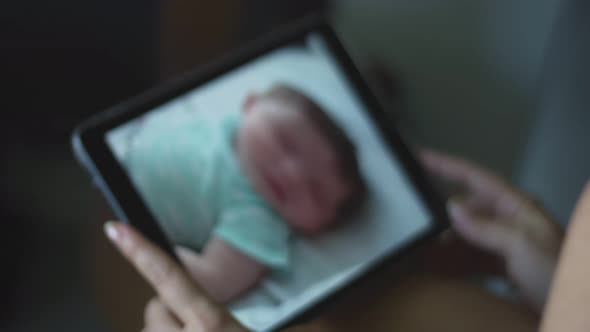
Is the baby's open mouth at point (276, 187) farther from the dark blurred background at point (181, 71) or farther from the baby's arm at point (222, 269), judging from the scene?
the dark blurred background at point (181, 71)

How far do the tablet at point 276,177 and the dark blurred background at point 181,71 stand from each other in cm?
12

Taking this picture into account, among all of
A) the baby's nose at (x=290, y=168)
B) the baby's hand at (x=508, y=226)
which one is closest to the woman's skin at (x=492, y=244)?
the baby's hand at (x=508, y=226)

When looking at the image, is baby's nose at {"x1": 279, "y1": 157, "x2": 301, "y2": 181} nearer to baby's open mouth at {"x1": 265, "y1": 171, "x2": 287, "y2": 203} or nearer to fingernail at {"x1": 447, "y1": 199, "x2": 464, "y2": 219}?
baby's open mouth at {"x1": 265, "y1": 171, "x2": 287, "y2": 203}

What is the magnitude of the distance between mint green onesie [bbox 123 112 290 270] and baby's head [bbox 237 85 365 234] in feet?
0.03

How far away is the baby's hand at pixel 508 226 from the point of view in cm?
47

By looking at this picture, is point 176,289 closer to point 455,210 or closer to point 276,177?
point 276,177

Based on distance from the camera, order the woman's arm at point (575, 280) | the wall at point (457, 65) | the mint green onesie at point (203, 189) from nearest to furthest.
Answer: the woman's arm at point (575, 280) < the mint green onesie at point (203, 189) < the wall at point (457, 65)

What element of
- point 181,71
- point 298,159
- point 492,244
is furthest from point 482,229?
point 181,71

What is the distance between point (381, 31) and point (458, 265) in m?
0.28

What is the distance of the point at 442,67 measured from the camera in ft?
2.20

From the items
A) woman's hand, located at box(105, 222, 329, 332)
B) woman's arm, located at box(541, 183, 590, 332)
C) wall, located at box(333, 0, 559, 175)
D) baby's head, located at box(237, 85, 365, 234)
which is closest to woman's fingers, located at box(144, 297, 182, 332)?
woman's hand, located at box(105, 222, 329, 332)

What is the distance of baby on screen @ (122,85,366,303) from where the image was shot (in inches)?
16.1

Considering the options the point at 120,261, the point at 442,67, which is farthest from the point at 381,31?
the point at 120,261

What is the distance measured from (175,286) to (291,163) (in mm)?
134
